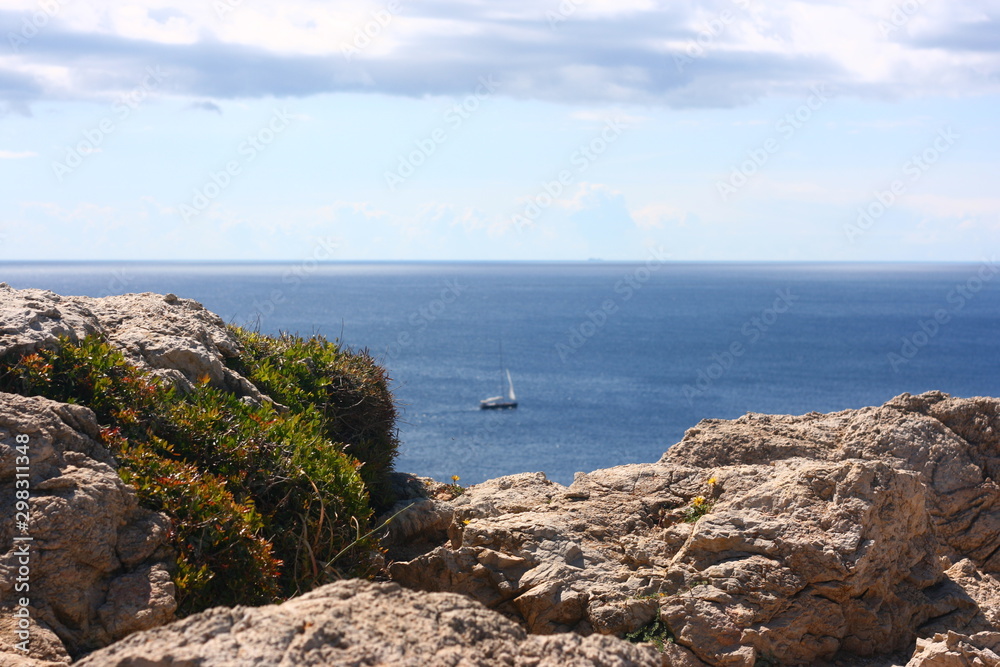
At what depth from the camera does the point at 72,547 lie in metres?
5.93

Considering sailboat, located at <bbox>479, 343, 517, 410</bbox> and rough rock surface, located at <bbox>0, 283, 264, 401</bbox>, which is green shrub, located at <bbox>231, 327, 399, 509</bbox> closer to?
rough rock surface, located at <bbox>0, 283, 264, 401</bbox>

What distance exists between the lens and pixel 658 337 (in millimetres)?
147125

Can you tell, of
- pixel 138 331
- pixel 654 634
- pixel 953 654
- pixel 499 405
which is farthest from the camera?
pixel 499 405

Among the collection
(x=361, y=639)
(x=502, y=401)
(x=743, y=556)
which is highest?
(x=361, y=639)

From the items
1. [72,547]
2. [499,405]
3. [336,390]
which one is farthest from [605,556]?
Answer: [499,405]

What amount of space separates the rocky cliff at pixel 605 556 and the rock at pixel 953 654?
2cm

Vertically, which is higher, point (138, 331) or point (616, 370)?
point (138, 331)

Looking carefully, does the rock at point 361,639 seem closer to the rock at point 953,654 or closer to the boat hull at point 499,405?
the rock at point 953,654

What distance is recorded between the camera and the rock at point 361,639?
3734 mm

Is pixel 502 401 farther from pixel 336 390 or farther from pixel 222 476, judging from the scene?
pixel 222 476

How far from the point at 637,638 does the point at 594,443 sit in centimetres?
6630

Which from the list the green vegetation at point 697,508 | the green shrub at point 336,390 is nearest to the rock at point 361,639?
the green vegetation at point 697,508

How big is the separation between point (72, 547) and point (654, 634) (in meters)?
4.61

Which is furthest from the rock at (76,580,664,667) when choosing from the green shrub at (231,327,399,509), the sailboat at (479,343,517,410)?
the sailboat at (479,343,517,410)
